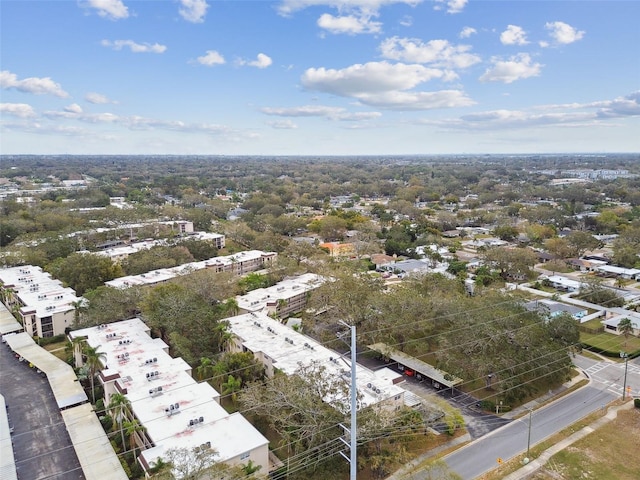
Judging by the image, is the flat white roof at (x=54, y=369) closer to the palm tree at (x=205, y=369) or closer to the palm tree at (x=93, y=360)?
the palm tree at (x=93, y=360)

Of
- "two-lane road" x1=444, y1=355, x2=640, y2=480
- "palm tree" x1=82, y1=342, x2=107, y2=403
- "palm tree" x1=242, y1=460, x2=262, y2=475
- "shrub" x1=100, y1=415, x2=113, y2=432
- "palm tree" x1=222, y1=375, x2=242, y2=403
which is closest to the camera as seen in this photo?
"palm tree" x1=242, y1=460, x2=262, y2=475

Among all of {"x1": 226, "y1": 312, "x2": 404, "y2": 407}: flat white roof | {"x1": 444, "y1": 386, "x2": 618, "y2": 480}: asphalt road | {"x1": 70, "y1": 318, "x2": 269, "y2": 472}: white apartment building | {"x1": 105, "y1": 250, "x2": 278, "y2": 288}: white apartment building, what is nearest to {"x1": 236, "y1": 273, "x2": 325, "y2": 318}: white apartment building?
{"x1": 226, "y1": 312, "x2": 404, "y2": 407}: flat white roof

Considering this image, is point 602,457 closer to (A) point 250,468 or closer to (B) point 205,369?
(A) point 250,468

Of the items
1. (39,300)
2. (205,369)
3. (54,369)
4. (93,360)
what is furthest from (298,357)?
(39,300)

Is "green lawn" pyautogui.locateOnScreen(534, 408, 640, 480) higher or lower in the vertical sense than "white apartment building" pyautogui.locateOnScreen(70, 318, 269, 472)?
lower

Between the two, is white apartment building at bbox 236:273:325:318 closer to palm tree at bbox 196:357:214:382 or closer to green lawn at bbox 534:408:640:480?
palm tree at bbox 196:357:214:382

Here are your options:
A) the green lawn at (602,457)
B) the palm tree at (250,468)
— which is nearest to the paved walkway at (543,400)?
the green lawn at (602,457)
